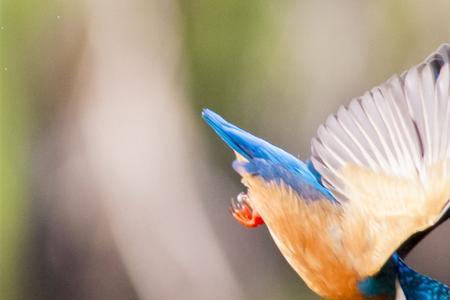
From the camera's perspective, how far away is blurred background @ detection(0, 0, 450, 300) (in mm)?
1163

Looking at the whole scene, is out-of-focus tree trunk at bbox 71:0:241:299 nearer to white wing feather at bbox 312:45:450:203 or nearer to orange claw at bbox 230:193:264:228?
orange claw at bbox 230:193:264:228

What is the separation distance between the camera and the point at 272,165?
0.99 m

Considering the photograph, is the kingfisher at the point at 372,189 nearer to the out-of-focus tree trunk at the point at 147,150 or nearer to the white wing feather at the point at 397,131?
the white wing feather at the point at 397,131

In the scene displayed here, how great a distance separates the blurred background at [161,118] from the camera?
1163 millimetres

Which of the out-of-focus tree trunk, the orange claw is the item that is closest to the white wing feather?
the orange claw

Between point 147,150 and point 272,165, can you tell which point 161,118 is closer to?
point 147,150

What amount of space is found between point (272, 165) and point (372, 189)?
107 millimetres

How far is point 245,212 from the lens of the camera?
111cm

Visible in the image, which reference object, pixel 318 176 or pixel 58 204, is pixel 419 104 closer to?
pixel 318 176

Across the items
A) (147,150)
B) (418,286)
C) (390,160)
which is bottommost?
(418,286)

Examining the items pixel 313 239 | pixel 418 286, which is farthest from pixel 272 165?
pixel 418 286

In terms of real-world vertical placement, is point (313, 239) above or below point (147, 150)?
below

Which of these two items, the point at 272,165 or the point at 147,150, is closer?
the point at 272,165

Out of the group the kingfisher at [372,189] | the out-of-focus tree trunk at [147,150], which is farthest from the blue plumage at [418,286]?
the out-of-focus tree trunk at [147,150]
